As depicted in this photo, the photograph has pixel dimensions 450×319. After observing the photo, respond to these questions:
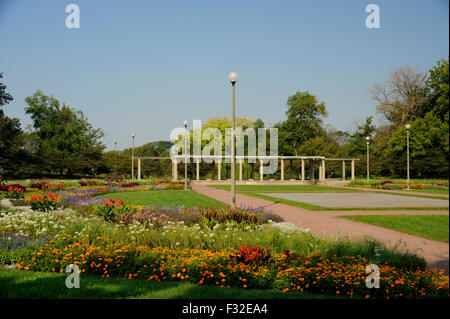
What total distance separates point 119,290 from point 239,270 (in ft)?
5.11

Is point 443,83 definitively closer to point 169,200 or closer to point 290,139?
point 169,200

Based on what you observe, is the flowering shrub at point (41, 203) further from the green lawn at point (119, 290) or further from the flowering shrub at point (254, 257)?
the flowering shrub at point (254, 257)

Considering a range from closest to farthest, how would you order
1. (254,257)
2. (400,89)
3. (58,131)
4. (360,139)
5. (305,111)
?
(254,257)
(400,89)
(58,131)
(305,111)
(360,139)

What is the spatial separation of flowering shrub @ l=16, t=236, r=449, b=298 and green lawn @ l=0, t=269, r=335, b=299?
0.21m

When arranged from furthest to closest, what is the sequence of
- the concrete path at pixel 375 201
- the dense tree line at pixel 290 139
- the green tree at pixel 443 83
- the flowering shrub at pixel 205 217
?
the concrete path at pixel 375 201 < the dense tree line at pixel 290 139 < the flowering shrub at pixel 205 217 < the green tree at pixel 443 83

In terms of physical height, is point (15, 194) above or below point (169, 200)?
above

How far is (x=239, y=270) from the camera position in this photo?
4320mm

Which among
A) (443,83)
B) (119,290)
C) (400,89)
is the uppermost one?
(400,89)

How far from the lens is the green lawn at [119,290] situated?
3.65m

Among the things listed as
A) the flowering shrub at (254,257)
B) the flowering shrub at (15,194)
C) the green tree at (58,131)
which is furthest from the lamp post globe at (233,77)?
the flowering shrub at (15,194)

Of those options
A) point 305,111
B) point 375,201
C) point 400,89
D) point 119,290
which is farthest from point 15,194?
point 305,111

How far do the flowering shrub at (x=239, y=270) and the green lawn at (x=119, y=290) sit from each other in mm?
215
